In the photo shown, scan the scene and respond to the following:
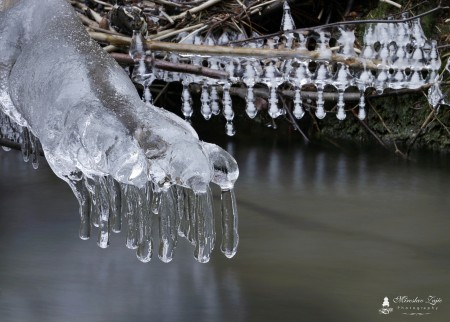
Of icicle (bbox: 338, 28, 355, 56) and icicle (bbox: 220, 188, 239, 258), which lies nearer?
icicle (bbox: 220, 188, 239, 258)

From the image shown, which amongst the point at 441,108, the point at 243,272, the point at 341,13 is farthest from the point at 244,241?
the point at 341,13

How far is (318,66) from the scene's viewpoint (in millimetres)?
3604

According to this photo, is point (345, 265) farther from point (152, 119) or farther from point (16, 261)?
point (152, 119)

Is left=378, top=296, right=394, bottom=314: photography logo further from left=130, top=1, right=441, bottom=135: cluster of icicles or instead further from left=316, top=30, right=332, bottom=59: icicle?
left=316, top=30, right=332, bottom=59: icicle

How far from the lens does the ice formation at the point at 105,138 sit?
58.2 inches

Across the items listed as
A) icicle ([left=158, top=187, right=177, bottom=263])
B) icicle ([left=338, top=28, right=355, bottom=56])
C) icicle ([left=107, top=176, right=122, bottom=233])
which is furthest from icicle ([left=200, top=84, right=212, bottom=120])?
icicle ([left=158, top=187, right=177, bottom=263])

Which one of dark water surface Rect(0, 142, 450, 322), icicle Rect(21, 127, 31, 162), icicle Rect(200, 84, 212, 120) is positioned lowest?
dark water surface Rect(0, 142, 450, 322)

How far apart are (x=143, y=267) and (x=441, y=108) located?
1871mm

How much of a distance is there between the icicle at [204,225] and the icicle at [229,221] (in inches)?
2.1

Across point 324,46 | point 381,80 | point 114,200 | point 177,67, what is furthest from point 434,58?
point 114,200

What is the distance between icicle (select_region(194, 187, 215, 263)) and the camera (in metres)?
1.57

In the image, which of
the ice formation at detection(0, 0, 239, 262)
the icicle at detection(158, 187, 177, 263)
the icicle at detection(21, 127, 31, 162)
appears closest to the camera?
the ice formation at detection(0, 0, 239, 262)

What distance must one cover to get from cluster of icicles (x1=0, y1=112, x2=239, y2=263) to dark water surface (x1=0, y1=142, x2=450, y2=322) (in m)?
0.69

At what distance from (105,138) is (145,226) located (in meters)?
0.21
